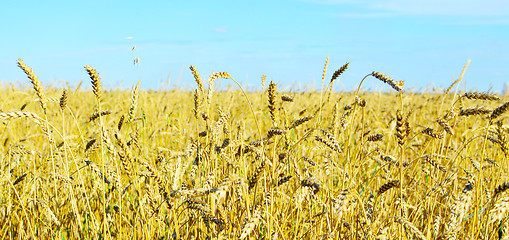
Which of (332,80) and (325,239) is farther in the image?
(332,80)

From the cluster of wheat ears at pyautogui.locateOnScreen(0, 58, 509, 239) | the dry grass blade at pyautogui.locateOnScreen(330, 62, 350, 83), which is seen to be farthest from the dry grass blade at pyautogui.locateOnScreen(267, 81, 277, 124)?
the dry grass blade at pyautogui.locateOnScreen(330, 62, 350, 83)

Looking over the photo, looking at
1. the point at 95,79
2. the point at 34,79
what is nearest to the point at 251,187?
the point at 95,79

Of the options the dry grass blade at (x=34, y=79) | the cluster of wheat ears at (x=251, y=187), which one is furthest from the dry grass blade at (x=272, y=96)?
the dry grass blade at (x=34, y=79)

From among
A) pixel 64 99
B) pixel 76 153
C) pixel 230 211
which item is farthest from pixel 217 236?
pixel 76 153

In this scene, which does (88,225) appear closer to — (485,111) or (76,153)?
(76,153)

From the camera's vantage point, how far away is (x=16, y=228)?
2533 millimetres

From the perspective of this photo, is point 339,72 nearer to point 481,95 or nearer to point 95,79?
point 481,95

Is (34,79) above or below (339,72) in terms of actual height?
below

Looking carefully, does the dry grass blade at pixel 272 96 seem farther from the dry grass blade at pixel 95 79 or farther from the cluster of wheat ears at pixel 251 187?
the dry grass blade at pixel 95 79

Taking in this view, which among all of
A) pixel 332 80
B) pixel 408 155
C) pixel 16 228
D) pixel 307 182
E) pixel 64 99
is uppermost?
pixel 332 80

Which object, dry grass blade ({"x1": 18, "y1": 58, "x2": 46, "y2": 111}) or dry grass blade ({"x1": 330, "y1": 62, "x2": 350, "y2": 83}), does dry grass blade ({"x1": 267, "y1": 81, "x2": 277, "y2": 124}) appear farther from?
dry grass blade ({"x1": 18, "y1": 58, "x2": 46, "y2": 111})

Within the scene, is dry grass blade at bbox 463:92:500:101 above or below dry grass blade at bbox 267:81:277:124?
above

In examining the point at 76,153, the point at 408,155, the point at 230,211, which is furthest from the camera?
the point at 408,155

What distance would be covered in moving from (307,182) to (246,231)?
242 millimetres
